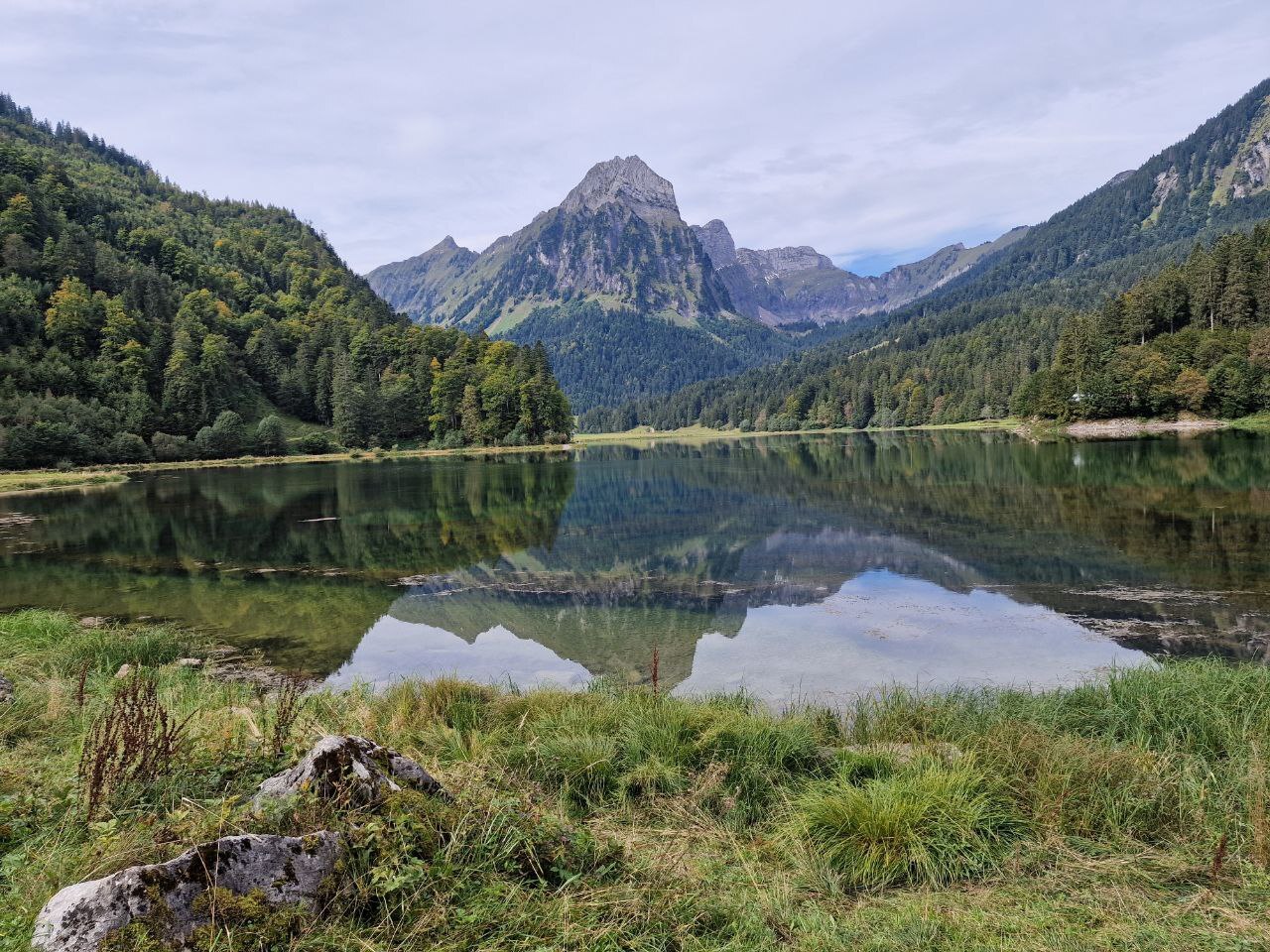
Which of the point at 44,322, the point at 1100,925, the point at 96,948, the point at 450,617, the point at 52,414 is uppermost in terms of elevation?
the point at 44,322

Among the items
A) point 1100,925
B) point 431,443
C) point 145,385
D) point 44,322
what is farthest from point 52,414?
point 1100,925

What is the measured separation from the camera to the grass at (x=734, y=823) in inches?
178

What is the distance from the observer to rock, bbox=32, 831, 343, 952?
3.59 metres

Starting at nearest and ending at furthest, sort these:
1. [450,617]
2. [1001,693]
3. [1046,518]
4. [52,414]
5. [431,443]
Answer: [1001,693], [450,617], [1046,518], [52,414], [431,443]

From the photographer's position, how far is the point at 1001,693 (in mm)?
10656

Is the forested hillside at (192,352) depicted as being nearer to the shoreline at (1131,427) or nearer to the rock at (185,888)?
the shoreline at (1131,427)

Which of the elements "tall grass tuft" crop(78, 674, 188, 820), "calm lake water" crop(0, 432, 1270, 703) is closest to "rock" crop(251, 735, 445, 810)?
"tall grass tuft" crop(78, 674, 188, 820)

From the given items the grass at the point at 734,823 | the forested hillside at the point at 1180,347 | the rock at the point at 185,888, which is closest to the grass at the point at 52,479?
the grass at the point at 734,823

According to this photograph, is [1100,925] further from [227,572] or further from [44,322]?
[44,322]

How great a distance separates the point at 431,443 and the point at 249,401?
32977 mm

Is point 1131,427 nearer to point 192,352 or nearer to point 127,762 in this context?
point 127,762

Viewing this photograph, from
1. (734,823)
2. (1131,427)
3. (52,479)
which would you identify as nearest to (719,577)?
(734,823)

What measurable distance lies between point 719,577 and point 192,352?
12360cm

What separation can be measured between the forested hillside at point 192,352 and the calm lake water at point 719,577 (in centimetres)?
5723
